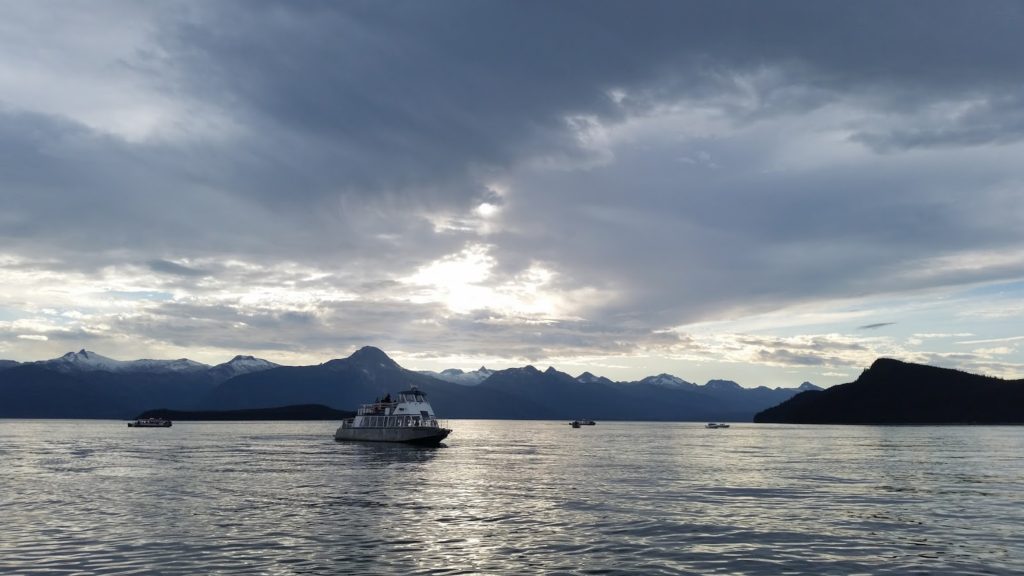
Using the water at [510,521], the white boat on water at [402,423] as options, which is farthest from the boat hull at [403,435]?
the water at [510,521]

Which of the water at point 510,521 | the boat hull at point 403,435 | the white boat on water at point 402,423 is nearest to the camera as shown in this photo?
the water at point 510,521

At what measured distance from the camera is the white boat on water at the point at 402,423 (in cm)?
13025

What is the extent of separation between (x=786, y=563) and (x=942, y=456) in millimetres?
97098

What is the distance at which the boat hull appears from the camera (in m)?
129

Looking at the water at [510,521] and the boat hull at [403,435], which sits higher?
the boat hull at [403,435]

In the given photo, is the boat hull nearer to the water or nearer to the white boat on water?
the white boat on water

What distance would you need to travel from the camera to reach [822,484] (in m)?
66.4

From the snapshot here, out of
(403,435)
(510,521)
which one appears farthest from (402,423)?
(510,521)

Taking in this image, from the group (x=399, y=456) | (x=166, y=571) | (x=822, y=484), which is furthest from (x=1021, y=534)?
(x=399, y=456)

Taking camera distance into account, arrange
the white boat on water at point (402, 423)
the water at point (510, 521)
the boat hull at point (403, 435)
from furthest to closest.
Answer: the white boat on water at point (402, 423) < the boat hull at point (403, 435) < the water at point (510, 521)

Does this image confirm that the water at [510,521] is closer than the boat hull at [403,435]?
Yes

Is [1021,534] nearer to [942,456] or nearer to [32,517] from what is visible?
[32,517]

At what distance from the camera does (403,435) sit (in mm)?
133500

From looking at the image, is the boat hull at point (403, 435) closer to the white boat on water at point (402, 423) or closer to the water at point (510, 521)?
the white boat on water at point (402, 423)
